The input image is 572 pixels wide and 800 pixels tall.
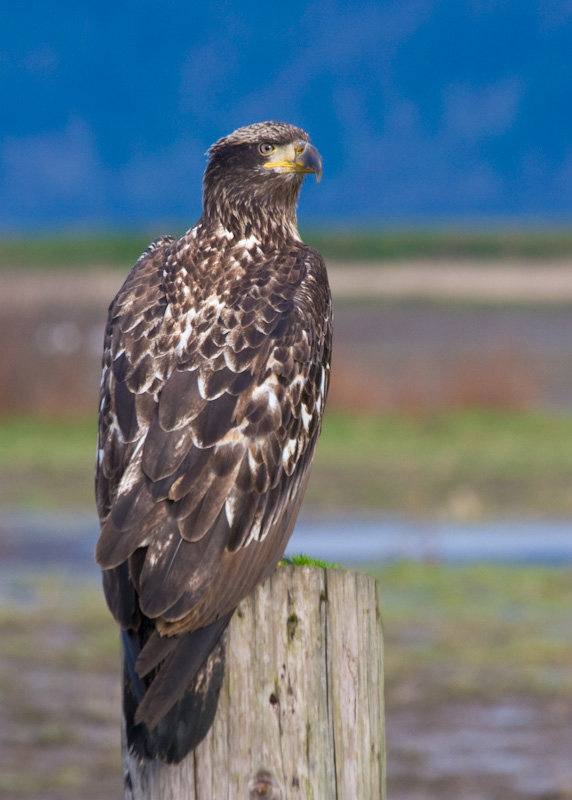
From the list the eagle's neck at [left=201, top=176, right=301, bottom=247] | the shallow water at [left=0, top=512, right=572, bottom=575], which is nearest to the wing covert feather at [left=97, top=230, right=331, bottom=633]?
the eagle's neck at [left=201, top=176, right=301, bottom=247]

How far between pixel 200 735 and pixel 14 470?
1656 cm

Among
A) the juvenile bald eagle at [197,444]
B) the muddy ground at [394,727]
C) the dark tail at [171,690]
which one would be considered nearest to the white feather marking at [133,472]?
the juvenile bald eagle at [197,444]

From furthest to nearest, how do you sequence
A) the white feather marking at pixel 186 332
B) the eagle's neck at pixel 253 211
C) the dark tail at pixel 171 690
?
the eagle's neck at pixel 253 211 → the white feather marking at pixel 186 332 → the dark tail at pixel 171 690

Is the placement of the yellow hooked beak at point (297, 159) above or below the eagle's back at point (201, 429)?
above

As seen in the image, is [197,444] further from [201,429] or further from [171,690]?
[171,690]

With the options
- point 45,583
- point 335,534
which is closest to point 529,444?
point 335,534

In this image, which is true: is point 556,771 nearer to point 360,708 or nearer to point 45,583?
point 360,708

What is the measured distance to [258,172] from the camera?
5.85 meters

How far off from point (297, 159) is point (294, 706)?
264 cm

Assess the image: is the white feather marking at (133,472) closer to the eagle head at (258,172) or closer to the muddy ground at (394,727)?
the eagle head at (258,172)

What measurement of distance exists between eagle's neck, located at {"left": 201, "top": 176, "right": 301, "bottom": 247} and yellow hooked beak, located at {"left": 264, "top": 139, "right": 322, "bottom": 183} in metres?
0.09

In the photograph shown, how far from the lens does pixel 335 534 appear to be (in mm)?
14617

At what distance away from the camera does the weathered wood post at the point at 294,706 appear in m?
3.83

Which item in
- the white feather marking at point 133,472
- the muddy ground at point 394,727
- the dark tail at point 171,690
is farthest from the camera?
the muddy ground at point 394,727
